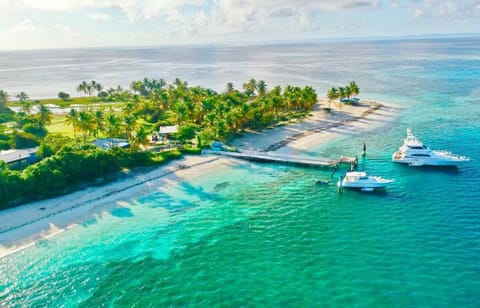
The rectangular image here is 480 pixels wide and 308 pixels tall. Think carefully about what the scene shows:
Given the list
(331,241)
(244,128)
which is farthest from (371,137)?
(331,241)

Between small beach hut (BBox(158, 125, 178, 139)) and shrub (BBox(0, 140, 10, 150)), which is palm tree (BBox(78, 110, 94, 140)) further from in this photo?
shrub (BBox(0, 140, 10, 150))

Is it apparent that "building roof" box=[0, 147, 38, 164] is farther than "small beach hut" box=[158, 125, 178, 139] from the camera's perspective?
No

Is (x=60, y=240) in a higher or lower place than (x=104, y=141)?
lower

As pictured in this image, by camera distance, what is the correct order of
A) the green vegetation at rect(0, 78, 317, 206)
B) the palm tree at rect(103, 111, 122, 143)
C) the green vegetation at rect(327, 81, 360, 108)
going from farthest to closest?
the green vegetation at rect(327, 81, 360, 108), the palm tree at rect(103, 111, 122, 143), the green vegetation at rect(0, 78, 317, 206)

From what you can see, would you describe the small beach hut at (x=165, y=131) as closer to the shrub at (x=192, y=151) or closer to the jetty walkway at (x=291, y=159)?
the shrub at (x=192, y=151)

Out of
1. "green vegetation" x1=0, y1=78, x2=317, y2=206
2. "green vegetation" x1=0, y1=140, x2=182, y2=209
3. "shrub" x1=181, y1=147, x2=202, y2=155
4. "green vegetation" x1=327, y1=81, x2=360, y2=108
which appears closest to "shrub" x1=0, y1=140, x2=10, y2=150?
"green vegetation" x1=0, y1=78, x2=317, y2=206

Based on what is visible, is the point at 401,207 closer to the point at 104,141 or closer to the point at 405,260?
the point at 405,260
